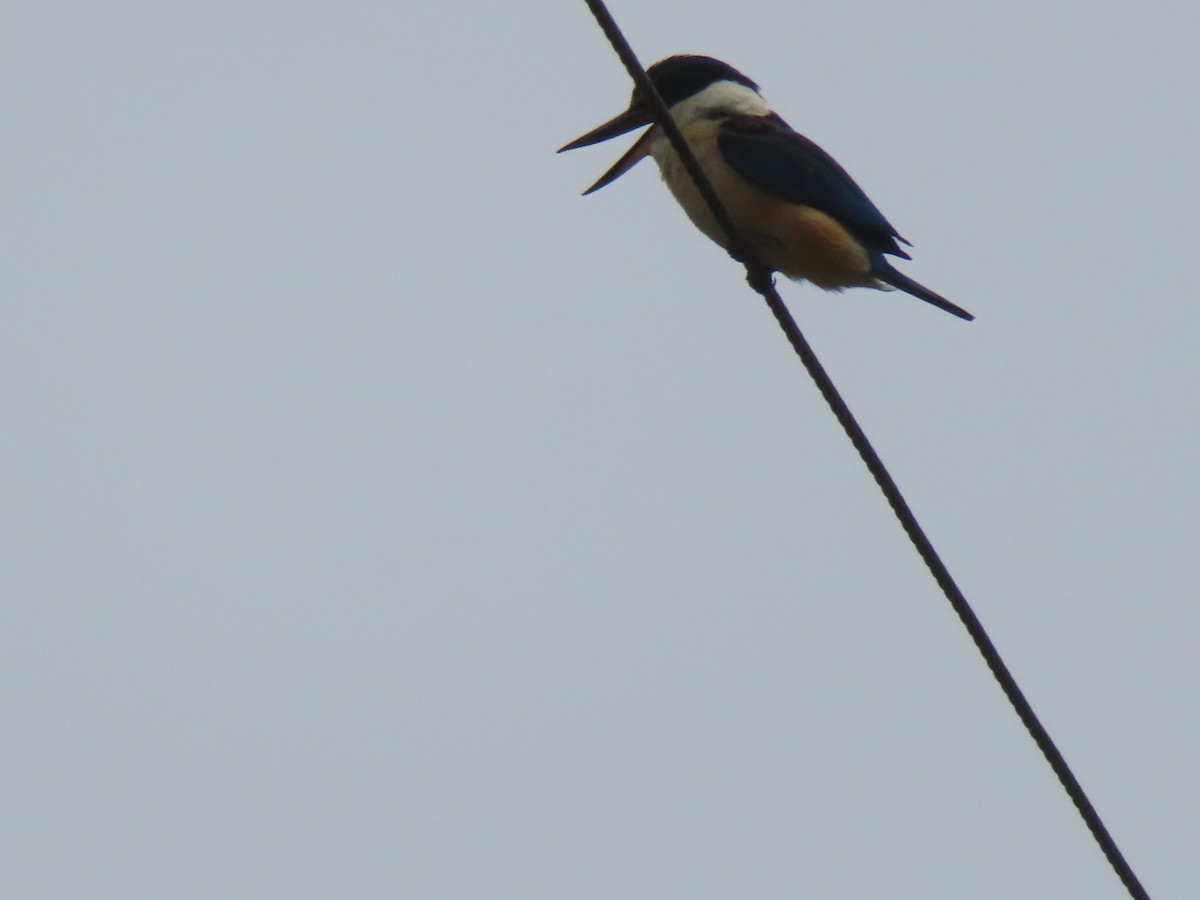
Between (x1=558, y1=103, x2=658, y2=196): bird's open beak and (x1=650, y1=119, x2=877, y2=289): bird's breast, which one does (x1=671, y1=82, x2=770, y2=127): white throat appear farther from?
(x1=650, y1=119, x2=877, y2=289): bird's breast

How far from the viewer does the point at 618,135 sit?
491 centimetres

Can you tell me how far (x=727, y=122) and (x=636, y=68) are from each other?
2149mm

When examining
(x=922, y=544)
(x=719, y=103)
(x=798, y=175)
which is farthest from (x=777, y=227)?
(x=922, y=544)

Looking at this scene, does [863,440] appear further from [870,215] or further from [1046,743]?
[870,215]

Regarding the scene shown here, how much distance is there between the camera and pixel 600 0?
8.21 ft

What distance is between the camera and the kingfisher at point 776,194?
443 centimetres

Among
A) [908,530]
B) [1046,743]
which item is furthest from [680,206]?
[1046,743]

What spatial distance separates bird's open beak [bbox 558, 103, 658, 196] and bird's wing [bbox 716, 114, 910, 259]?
0.94 ft

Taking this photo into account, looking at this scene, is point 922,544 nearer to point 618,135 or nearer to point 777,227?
point 777,227

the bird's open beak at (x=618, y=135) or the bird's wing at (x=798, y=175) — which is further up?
the bird's open beak at (x=618, y=135)

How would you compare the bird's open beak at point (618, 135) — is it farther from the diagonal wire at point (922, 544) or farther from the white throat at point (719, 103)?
the diagonal wire at point (922, 544)

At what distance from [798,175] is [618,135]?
0.66 m

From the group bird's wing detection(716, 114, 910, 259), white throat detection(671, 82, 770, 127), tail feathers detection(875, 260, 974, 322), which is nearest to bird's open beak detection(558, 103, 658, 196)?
white throat detection(671, 82, 770, 127)

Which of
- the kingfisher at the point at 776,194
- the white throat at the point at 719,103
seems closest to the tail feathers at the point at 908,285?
the kingfisher at the point at 776,194
